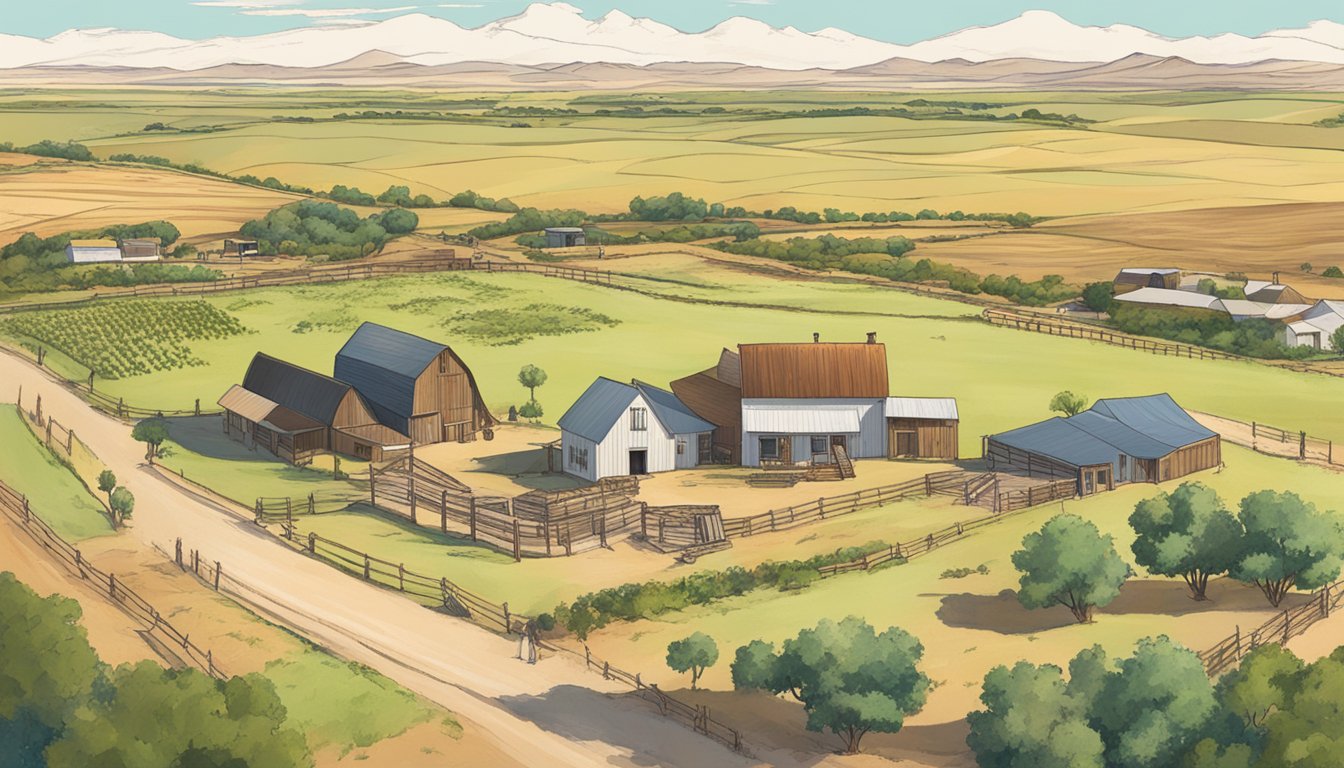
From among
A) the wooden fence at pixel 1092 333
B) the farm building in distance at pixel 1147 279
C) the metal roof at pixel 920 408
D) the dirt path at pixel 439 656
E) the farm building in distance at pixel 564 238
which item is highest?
the farm building in distance at pixel 564 238

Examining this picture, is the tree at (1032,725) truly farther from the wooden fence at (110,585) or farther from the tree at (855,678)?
the wooden fence at (110,585)

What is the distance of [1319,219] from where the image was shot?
468 ft

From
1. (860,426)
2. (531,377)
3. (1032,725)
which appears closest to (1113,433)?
(860,426)

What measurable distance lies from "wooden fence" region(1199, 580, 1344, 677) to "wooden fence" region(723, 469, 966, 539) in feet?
53.1

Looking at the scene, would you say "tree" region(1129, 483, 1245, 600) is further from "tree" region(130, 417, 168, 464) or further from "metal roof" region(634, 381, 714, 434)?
"tree" region(130, 417, 168, 464)

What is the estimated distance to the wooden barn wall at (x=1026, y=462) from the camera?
60.7 m

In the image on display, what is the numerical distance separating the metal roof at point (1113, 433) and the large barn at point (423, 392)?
2187 cm

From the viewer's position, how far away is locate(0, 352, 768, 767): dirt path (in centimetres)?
3972

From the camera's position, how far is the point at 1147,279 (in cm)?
11506

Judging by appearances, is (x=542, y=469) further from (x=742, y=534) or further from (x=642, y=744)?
(x=642, y=744)

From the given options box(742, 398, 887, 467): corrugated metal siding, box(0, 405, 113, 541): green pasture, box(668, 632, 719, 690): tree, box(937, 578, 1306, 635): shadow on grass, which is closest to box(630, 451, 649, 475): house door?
box(742, 398, 887, 467): corrugated metal siding

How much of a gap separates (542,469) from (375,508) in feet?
28.1

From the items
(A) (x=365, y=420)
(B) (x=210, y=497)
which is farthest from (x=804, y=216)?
(B) (x=210, y=497)

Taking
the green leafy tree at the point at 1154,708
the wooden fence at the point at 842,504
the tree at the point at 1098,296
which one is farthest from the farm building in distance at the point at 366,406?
the tree at the point at 1098,296
